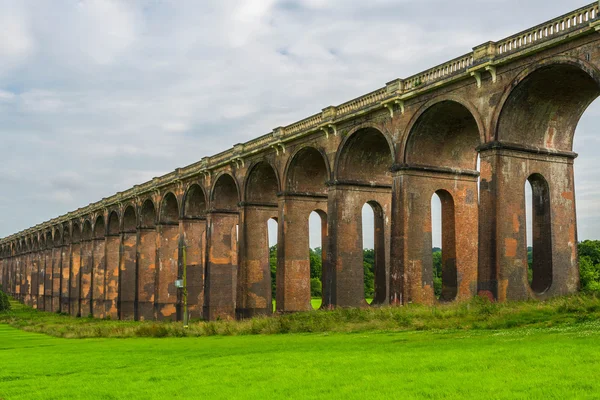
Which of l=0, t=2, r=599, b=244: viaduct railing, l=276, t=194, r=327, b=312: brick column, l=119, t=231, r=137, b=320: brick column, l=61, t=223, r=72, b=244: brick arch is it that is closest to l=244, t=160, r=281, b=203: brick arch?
l=0, t=2, r=599, b=244: viaduct railing

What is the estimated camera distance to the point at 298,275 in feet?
122

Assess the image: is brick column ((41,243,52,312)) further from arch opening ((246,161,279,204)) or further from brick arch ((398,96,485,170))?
brick arch ((398,96,485,170))

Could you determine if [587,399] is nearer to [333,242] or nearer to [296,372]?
[296,372]

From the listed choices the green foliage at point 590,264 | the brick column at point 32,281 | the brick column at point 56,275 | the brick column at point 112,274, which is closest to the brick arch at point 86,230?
the brick column at point 112,274

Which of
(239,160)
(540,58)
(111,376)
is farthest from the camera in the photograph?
(239,160)

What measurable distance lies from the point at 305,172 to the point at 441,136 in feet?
36.1

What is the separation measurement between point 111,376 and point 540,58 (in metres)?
17.4

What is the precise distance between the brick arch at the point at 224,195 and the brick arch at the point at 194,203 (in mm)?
3597

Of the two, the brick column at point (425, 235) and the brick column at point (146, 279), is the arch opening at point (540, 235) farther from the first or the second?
the brick column at point (146, 279)

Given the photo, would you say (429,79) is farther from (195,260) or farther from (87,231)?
(87,231)

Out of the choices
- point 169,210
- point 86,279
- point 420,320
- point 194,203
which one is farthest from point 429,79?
point 86,279

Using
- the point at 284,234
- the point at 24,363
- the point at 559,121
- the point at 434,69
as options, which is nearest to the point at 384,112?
the point at 434,69

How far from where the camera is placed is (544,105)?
78.4 ft

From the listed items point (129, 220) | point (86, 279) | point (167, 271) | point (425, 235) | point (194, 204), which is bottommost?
point (86, 279)
